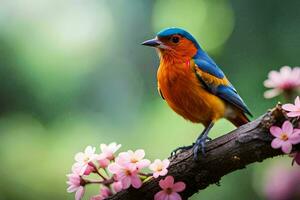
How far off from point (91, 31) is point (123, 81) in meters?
0.52

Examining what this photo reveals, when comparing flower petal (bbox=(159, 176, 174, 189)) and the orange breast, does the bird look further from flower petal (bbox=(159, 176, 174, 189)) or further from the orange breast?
flower petal (bbox=(159, 176, 174, 189))

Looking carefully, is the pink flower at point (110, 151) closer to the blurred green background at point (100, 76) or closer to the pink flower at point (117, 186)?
the pink flower at point (117, 186)

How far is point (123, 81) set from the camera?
5395mm

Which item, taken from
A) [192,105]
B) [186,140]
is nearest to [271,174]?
[192,105]

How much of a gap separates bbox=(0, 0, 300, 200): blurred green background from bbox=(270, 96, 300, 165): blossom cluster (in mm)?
2375

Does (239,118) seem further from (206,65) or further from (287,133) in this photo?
(287,133)

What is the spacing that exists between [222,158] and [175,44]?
1050 mm

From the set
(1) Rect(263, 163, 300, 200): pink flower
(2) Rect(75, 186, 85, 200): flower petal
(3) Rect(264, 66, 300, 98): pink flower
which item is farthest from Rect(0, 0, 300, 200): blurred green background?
(2) Rect(75, 186, 85, 200): flower petal

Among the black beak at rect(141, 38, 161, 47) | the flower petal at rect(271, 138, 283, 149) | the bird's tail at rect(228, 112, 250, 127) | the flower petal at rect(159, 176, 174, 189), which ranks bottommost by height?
the flower petal at rect(271, 138, 283, 149)

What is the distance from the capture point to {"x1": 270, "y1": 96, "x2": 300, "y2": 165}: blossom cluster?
1.81 m

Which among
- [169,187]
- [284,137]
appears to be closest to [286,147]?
[284,137]

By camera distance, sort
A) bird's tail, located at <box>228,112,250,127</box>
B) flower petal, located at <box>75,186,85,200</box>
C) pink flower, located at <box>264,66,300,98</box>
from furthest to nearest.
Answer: bird's tail, located at <box>228,112,250,127</box> < pink flower, located at <box>264,66,300,98</box> < flower petal, located at <box>75,186,85,200</box>

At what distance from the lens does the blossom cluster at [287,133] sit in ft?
5.93

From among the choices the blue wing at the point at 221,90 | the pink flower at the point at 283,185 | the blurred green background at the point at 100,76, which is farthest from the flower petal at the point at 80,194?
the blurred green background at the point at 100,76
